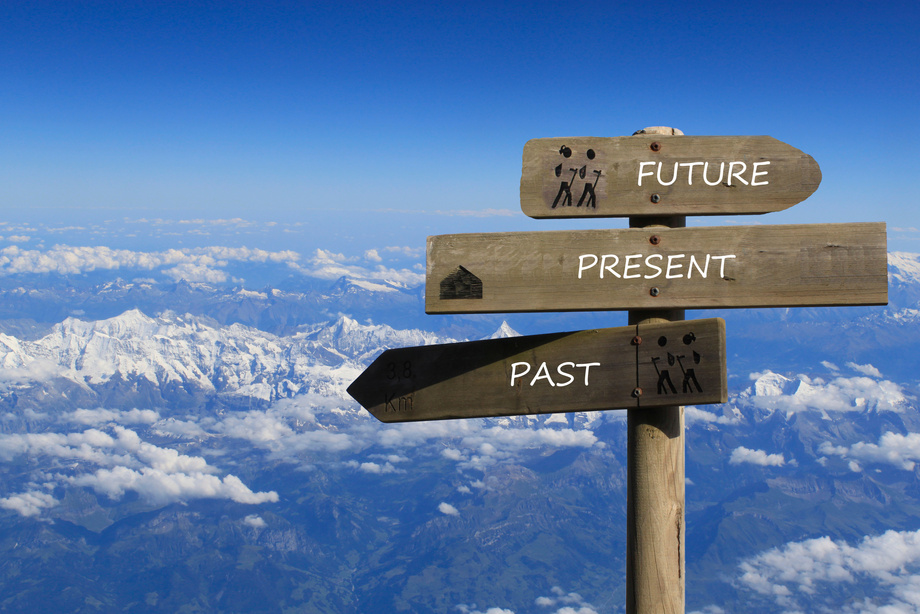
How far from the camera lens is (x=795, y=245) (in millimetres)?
3766

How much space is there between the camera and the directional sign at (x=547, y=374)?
386cm

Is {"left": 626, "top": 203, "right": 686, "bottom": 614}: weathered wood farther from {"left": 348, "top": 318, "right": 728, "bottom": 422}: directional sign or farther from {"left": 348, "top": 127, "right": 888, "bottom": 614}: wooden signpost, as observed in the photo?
{"left": 348, "top": 318, "right": 728, "bottom": 422}: directional sign

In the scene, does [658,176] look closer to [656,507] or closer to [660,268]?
[660,268]

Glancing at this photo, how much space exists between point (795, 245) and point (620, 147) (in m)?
1.20


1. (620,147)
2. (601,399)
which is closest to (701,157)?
(620,147)

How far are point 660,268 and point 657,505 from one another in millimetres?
1551

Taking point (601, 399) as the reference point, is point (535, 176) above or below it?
above

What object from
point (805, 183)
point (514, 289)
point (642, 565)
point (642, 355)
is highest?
point (805, 183)

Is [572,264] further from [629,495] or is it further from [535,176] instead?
[629,495]

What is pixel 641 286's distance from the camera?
3.82m

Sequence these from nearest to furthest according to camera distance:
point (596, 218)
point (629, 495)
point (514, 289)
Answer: point (514, 289) < point (596, 218) < point (629, 495)

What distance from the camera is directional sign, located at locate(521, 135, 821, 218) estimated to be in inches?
152

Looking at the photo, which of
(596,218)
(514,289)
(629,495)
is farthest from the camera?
(629,495)

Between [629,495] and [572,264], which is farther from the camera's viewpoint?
[629,495]
